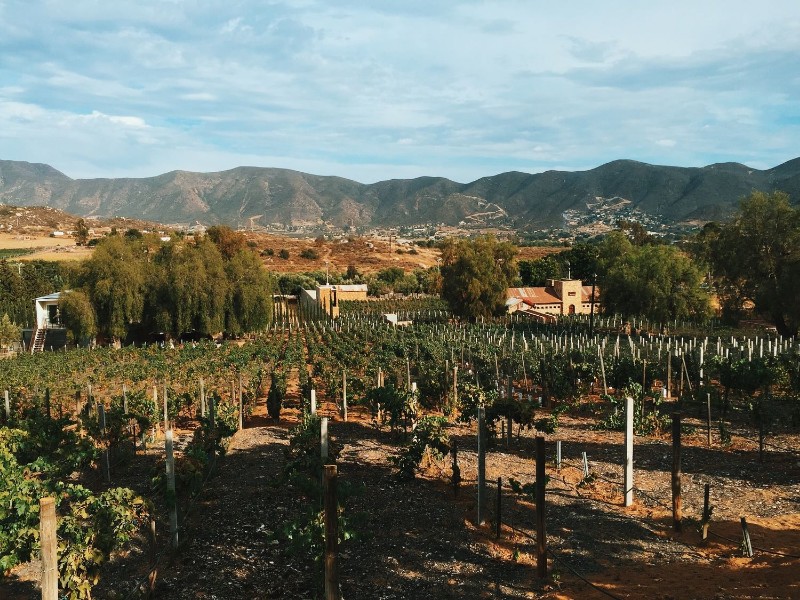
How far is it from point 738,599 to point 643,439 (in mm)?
8205

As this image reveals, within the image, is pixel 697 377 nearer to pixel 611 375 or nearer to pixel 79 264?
pixel 611 375

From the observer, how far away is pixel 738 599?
6801 mm

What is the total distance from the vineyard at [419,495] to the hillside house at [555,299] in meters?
33.1

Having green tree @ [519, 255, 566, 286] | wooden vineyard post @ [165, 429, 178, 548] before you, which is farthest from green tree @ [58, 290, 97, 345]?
green tree @ [519, 255, 566, 286]

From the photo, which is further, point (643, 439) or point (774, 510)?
point (643, 439)

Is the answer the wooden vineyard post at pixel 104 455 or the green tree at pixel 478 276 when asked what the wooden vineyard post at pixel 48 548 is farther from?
the green tree at pixel 478 276

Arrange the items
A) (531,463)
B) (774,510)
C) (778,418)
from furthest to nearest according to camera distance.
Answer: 1. (778,418)
2. (531,463)
3. (774,510)

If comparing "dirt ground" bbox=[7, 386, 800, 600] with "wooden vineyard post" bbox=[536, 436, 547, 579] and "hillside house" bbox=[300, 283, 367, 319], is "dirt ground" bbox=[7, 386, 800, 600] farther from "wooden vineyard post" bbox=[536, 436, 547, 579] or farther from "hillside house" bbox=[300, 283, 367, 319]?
"hillside house" bbox=[300, 283, 367, 319]

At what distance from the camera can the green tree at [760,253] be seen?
29750mm

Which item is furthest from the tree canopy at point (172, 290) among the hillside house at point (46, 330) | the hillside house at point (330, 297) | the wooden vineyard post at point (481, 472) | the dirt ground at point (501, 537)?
the wooden vineyard post at point (481, 472)

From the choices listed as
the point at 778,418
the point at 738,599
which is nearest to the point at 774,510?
the point at 738,599

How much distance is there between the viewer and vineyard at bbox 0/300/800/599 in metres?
7.20

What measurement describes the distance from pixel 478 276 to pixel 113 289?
2469cm

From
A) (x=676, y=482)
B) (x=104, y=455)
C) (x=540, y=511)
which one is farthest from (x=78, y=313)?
(x=676, y=482)
